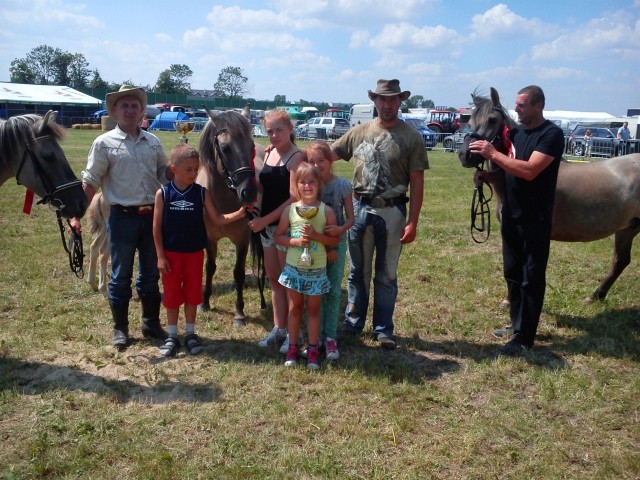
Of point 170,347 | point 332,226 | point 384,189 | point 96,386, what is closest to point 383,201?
point 384,189

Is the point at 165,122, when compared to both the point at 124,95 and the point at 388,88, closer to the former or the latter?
the point at 124,95

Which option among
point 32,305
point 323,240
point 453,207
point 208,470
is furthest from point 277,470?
point 453,207

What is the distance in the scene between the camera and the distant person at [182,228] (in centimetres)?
444

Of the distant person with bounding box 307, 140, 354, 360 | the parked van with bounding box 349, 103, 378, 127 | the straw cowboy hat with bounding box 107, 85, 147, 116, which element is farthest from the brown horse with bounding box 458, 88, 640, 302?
the parked van with bounding box 349, 103, 378, 127

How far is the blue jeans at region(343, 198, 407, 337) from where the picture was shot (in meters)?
4.77

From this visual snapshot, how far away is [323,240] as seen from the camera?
166 inches

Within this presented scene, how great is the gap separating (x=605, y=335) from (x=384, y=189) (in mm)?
2795

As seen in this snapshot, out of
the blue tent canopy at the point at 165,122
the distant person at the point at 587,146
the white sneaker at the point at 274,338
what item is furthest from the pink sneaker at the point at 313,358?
the blue tent canopy at the point at 165,122

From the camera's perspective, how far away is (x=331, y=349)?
4656mm

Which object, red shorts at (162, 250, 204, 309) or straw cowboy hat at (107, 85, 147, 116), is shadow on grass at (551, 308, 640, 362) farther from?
straw cowboy hat at (107, 85, 147, 116)

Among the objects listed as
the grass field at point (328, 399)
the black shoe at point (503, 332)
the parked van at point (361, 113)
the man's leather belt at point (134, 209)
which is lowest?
the grass field at point (328, 399)

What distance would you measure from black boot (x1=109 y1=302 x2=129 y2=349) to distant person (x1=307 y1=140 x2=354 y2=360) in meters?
1.84

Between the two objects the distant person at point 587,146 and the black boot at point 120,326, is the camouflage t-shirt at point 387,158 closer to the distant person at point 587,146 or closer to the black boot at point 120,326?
the black boot at point 120,326

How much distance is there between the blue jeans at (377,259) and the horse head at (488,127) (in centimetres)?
85
